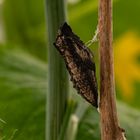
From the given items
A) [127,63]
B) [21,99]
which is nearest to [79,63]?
[21,99]

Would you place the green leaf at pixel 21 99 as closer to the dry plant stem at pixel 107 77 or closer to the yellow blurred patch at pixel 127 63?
the dry plant stem at pixel 107 77

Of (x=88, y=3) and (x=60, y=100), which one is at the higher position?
(x=88, y=3)

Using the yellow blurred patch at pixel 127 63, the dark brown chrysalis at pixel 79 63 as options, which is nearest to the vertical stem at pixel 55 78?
the dark brown chrysalis at pixel 79 63

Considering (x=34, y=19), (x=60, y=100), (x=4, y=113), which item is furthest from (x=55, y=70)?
(x=34, y=19)

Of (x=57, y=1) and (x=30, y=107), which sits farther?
(x=30, y=107)

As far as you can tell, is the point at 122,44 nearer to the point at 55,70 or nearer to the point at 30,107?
the point at 30,107

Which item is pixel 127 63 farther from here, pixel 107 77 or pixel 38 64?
pixel 107 77

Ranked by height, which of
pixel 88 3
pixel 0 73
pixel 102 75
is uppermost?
pixel 88 3
